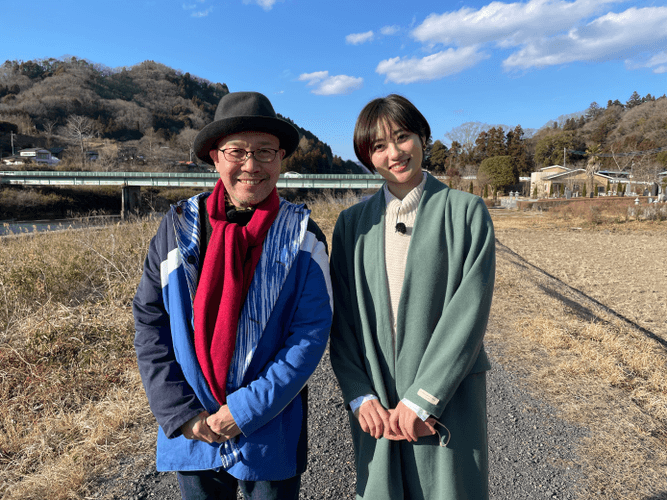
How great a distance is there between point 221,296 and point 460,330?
0.84 meters

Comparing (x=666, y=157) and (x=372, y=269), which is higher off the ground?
(x=666, y=157)

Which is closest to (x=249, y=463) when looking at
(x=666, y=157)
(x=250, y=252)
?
(x=250, y=252)

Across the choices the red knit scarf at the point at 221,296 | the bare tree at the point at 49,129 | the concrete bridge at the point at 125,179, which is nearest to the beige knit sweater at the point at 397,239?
the red knit scarf at the point at 221,296

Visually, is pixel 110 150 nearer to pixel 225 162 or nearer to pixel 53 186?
pixel 53 186

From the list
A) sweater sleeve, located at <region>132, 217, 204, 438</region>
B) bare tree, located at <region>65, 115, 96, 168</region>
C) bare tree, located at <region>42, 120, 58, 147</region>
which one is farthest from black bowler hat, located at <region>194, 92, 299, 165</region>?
bare tree, located at <region>42, 120, 58, 147</region>

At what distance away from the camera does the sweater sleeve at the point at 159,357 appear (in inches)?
54.2

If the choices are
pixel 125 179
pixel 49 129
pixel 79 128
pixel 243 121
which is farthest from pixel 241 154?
pixel 49 129

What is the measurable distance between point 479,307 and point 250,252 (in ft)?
2.78

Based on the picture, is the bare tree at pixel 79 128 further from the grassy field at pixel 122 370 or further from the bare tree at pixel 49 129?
the grassy field at pixel 122 370

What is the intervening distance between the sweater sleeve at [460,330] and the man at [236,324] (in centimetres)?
39

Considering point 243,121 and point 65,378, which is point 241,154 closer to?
point 243,121

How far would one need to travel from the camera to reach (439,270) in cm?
149

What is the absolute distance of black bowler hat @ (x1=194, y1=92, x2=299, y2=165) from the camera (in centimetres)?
150

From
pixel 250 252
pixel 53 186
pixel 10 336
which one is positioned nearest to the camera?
pixel 250 252
